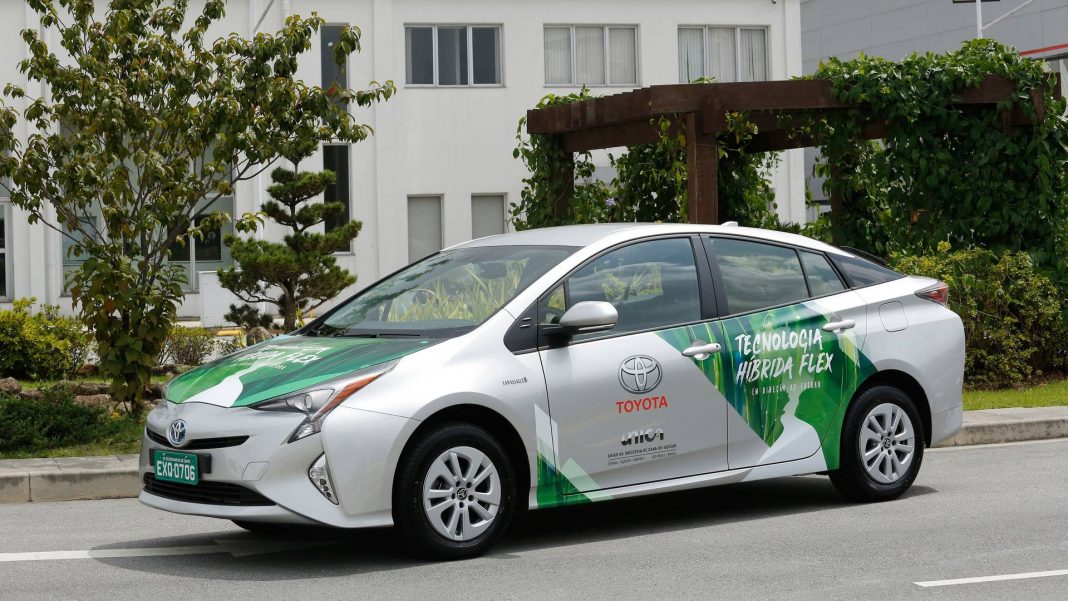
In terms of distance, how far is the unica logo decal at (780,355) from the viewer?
762cm

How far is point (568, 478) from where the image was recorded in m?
6.99

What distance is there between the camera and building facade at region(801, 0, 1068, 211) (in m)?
47.8

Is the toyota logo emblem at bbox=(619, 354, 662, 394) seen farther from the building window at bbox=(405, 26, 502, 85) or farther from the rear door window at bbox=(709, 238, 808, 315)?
the building window at bbox=(405, 26, 502, 85)

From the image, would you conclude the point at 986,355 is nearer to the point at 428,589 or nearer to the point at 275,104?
the point at 275,104

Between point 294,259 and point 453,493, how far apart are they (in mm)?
16289

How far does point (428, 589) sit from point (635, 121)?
10008 mm

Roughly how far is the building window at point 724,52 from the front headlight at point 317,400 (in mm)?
25869

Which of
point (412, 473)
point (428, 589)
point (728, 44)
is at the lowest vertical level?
point (428, 589)

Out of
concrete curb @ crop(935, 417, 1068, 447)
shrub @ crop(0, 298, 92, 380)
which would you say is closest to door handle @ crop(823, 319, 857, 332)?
concrete curb @ crop(935, 417, 1068, 447)

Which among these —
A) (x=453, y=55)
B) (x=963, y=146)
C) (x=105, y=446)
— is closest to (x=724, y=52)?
(x=453, y=55)

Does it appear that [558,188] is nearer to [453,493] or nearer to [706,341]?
[706,341]

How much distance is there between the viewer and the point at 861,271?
841cm

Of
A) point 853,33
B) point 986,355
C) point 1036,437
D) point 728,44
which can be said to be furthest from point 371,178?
point 853,33

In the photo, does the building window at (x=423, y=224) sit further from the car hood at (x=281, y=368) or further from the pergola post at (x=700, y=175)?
the car hood at (x=281, y=368)
